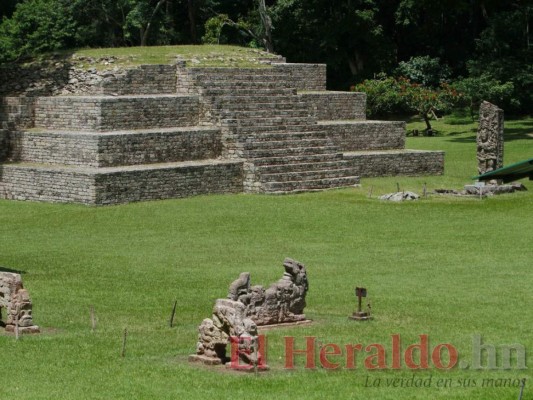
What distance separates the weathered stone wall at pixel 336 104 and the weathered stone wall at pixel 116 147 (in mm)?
5330

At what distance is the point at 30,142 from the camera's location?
128 feet

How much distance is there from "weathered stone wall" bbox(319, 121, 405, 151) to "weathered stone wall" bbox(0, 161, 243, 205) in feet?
18.6

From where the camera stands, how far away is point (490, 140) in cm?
3934

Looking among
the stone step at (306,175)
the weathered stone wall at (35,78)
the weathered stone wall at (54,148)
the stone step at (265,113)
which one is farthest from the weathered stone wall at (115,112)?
the stone step at (306,175)

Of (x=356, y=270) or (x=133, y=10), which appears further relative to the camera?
(x=133, y=10)

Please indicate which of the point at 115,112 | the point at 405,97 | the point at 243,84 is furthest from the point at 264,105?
the point at 405,97

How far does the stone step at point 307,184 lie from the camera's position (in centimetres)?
3797

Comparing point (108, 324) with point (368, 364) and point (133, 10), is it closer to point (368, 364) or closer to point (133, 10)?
point (368, 364)

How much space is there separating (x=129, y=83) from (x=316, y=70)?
816 cm

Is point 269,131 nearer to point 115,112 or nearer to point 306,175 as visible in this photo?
point 306,175

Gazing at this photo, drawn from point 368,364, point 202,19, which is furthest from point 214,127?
point 202,19

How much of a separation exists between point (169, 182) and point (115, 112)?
9.69 ft

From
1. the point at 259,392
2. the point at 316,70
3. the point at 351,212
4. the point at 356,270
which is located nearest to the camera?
the point at 259,392

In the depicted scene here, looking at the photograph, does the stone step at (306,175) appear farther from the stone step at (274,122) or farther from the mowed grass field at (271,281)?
the stone step at (274,122)
